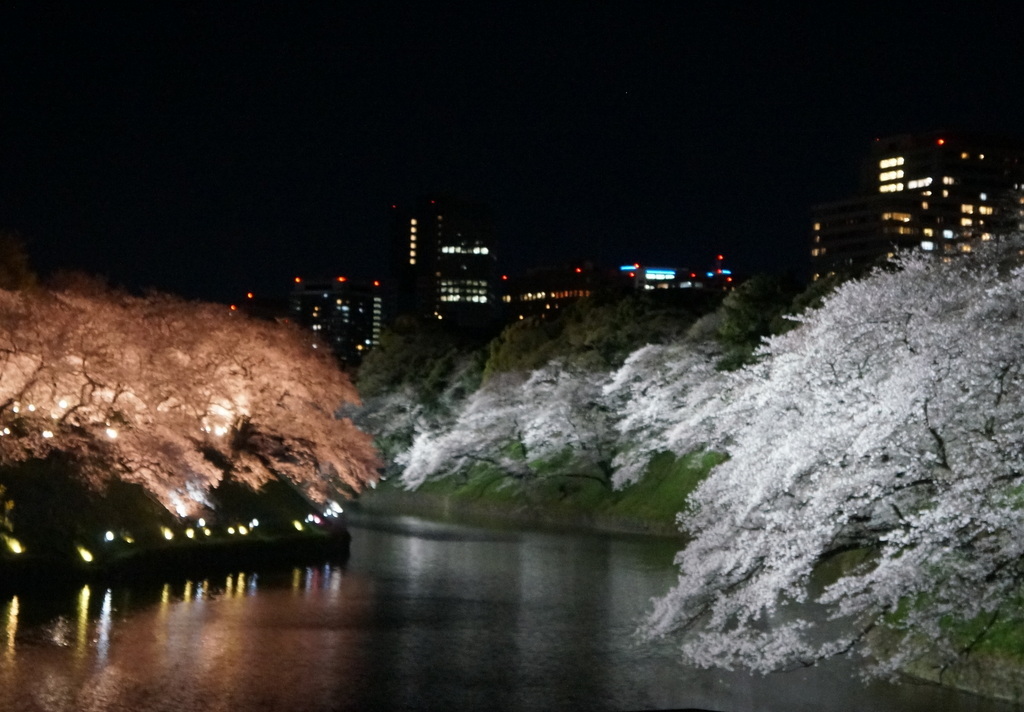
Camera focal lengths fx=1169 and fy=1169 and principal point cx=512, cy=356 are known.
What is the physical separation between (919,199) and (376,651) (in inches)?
2986

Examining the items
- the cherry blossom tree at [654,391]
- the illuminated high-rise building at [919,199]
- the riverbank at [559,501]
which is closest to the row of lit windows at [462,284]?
the illuminated high-rise building at [919,199]

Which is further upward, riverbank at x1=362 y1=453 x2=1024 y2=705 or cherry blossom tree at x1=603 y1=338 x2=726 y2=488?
cherry blossom tree at x1=603 y1=338 x2=726 y2=488

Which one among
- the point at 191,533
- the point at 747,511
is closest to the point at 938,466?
the point at 747,511

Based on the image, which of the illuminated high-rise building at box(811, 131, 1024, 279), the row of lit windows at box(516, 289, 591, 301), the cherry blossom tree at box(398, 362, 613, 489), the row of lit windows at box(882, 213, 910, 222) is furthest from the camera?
the row of lit windows at box(516, 289, 591, 301)

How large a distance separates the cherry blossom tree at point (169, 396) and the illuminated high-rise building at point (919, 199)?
56.5 m

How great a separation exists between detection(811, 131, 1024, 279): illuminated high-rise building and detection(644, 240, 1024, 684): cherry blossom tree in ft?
228

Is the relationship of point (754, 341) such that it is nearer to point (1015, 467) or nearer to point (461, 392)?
point (461, 392)

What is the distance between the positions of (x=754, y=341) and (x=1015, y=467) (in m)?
22.7

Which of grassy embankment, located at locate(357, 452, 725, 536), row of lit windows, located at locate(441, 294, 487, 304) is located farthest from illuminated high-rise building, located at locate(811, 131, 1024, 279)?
row of lit windows, located at locate(441, 294, 487, 304)

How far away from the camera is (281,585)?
25.1 metres

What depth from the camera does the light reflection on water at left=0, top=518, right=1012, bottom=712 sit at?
14102 millimetres

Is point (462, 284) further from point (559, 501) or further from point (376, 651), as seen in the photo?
point (376, 651)

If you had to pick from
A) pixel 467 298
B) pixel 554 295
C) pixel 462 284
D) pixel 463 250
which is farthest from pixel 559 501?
pixel 463 250

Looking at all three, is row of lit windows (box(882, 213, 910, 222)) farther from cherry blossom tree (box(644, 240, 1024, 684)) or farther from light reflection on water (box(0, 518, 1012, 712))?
cherry blossom tree (box(644, 240, 1024, 684))
